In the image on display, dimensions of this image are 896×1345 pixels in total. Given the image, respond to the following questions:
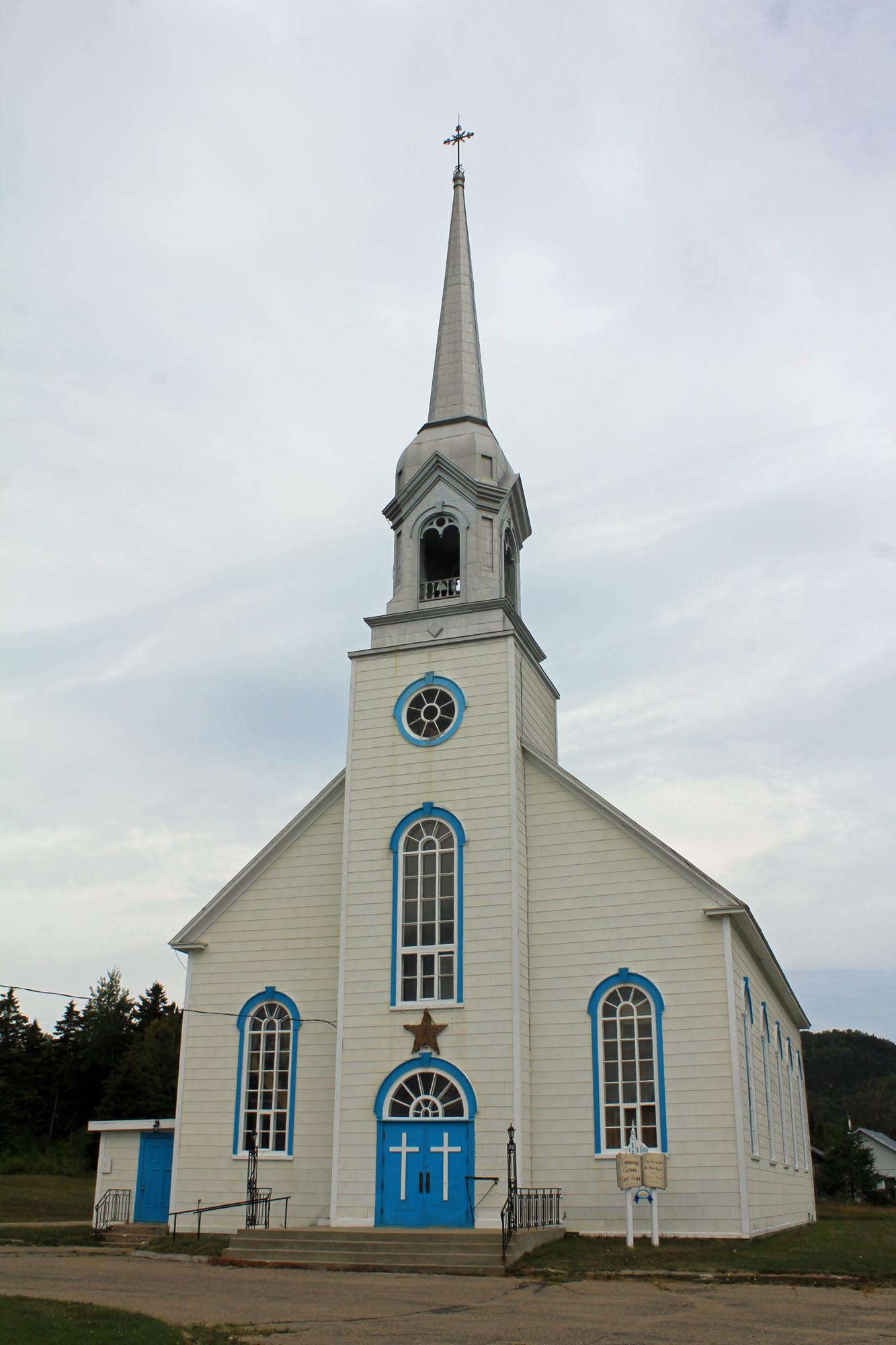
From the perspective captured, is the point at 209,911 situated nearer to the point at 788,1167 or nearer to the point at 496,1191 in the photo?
the point at 496,1191

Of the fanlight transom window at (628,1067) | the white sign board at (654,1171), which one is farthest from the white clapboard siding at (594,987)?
the white sign board at (654,1171)

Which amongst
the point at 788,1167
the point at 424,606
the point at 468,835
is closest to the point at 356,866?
the point at 468,835

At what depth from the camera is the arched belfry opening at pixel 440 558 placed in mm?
26156

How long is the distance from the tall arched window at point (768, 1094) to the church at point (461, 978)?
0.36 feet

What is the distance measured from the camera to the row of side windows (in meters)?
22.8

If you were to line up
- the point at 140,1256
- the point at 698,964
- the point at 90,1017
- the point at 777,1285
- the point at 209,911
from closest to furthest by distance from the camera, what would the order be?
1. the point at 777,1285
2. the point at 140,1256
3. the point at 698,964
4. the point at 209,911
5. the point at 90,1017

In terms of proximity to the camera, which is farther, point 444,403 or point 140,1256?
point 444,403

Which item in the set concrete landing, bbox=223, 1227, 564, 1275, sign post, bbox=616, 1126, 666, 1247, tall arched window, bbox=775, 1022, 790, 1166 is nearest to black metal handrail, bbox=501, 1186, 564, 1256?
concrete landing, bbox=223, 1227, 564, 1275

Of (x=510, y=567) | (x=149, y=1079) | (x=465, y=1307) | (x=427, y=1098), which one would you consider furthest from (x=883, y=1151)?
(x=465, y=1307)

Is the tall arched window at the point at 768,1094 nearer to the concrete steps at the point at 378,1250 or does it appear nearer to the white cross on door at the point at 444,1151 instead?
the white cross on door at the point at 444,1151

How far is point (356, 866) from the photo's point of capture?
78.8 feet

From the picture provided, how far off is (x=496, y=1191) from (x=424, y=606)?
1185cm

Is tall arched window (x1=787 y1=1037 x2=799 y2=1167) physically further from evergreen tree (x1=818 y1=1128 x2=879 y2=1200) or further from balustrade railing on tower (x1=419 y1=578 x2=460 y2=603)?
evergreen tree (x1=818 y1=1128 x2=879 y2=1200)

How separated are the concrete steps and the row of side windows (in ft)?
20.4
